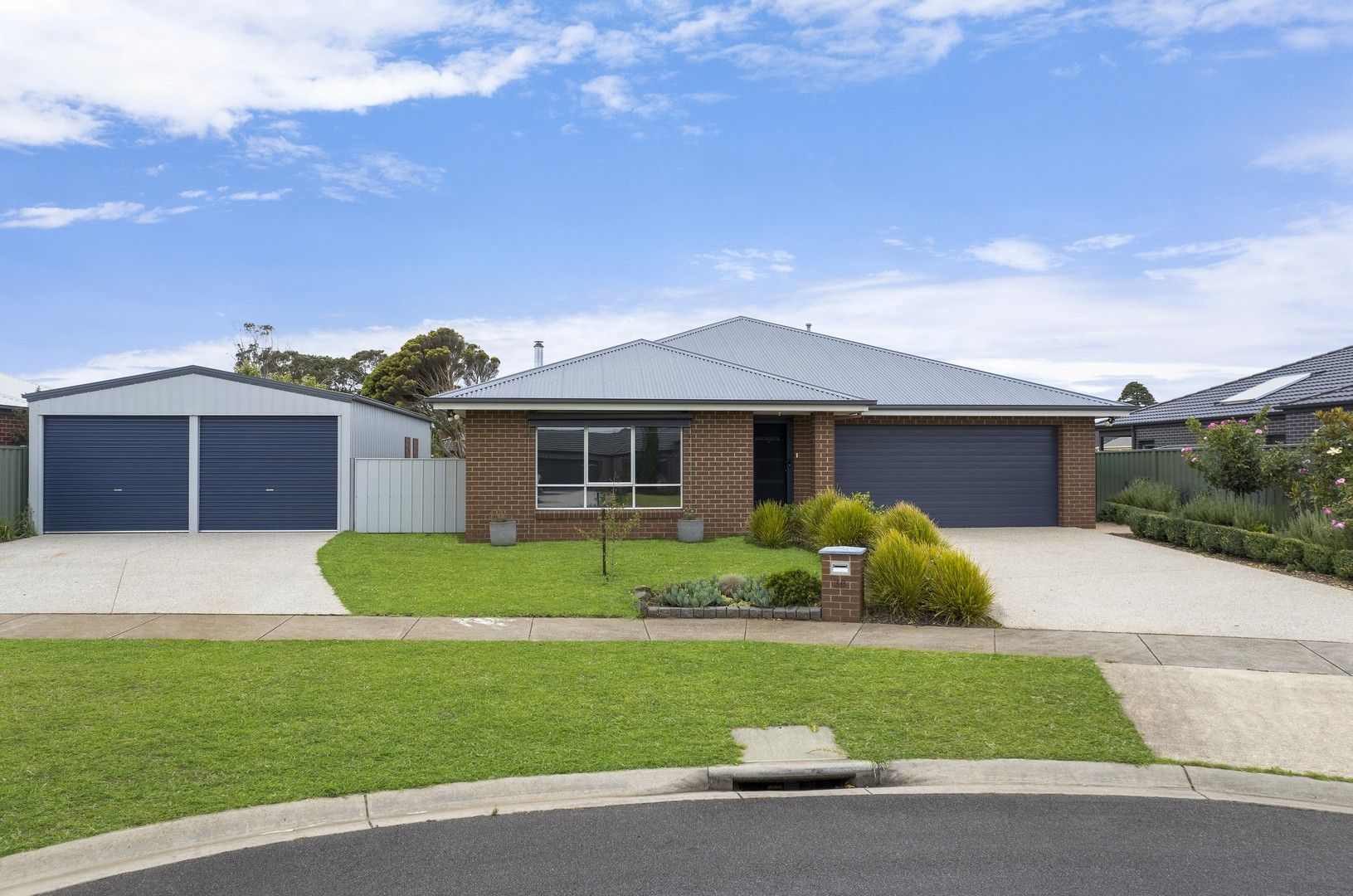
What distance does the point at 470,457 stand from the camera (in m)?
18.4

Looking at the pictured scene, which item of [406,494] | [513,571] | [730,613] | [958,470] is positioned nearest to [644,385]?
[406,494]

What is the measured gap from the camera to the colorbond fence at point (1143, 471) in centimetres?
2092

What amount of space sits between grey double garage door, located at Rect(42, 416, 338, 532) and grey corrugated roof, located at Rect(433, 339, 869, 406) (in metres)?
4.03

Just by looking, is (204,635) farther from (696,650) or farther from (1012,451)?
(1012,451)

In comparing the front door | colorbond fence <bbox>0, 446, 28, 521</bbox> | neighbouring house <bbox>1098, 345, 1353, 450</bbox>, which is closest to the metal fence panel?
the front door

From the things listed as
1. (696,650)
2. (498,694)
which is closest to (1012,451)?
(696,650)

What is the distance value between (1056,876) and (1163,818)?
3.96 feet

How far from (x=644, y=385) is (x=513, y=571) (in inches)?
254

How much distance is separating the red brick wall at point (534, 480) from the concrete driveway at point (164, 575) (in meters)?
3.29

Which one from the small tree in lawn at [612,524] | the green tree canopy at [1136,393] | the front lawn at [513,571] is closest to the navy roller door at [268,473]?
the front lawn at [513,571]

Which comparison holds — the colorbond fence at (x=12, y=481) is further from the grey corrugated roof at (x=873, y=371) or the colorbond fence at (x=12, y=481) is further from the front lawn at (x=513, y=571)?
the grey corrugated roof at (x=873, y=371)

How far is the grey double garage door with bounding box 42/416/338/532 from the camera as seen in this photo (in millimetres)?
19281

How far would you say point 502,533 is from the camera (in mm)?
17672

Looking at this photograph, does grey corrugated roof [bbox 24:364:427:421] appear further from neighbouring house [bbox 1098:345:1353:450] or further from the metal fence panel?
neighbouring house [bbox 1098:345:1353:450]
